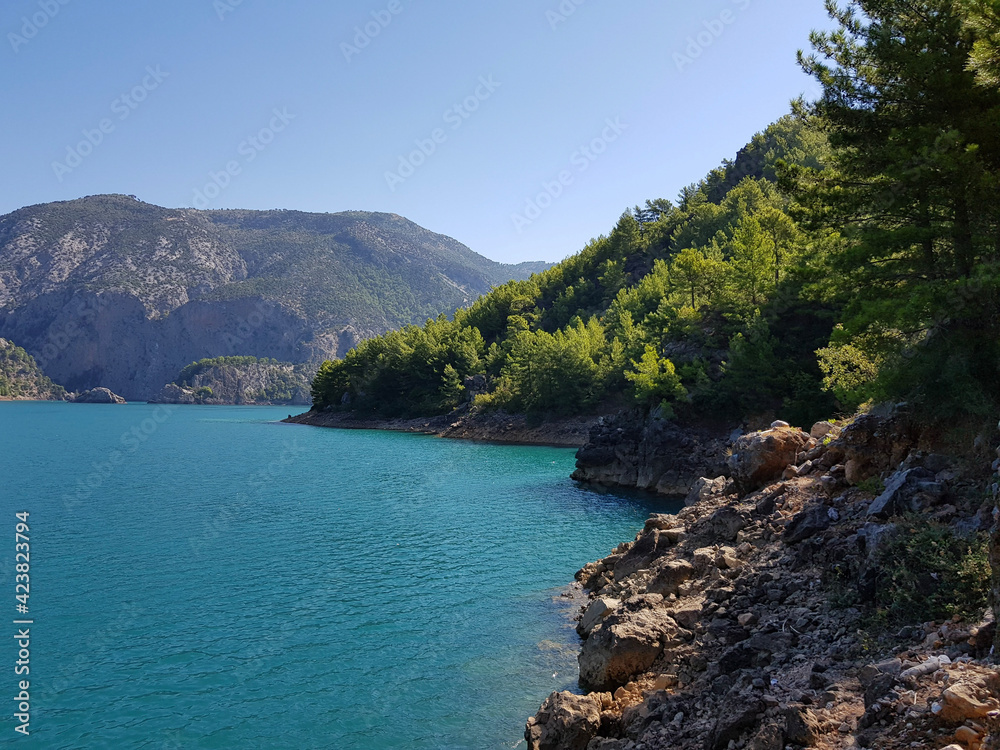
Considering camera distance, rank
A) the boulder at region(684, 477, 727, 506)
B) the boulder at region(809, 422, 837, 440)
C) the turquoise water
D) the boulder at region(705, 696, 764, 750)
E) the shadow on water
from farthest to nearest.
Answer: the shadow on water
the boulder at region(684, 477, 727, 506)
the boulder at region(809, 422, 837, 440)
the turquoise water
the boulder at region(705, 696, 764, 750)

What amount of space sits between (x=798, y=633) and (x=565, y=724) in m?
5.14

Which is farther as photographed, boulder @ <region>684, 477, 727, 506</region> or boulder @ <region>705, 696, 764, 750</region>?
boulder @ <region>684, 477, 727, 506</region>

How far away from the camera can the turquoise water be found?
15297 millimetres

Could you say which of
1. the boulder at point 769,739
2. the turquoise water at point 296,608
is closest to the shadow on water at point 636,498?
the turquoise water at point 296,608

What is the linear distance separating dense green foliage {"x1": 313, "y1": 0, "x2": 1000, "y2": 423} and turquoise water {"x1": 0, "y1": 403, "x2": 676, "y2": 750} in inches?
505

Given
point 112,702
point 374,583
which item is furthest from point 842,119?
point 112,702

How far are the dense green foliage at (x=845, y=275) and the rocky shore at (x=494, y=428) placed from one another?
2.82 meters

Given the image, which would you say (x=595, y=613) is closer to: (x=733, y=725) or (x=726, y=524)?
(x=726, y=524)

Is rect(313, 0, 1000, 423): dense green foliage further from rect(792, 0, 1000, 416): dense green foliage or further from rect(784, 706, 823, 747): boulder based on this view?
rect(784, 706, 823, 747): boulder

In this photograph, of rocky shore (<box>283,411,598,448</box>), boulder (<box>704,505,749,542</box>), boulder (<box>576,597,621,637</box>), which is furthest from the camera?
rocky shore (<box>283,411,598,448</box>)

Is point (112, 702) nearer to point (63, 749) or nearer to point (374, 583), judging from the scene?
point (63, 749)

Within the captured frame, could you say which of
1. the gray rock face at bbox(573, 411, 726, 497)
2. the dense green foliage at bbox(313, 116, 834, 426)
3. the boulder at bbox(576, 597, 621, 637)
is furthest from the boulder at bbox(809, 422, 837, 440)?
the gray rock face at bbox(573, 411, 726, 497)

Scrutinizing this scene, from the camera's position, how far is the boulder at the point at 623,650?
15.6 m

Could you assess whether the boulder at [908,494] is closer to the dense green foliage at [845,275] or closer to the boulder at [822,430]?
the dense green foliage at [845,275]
